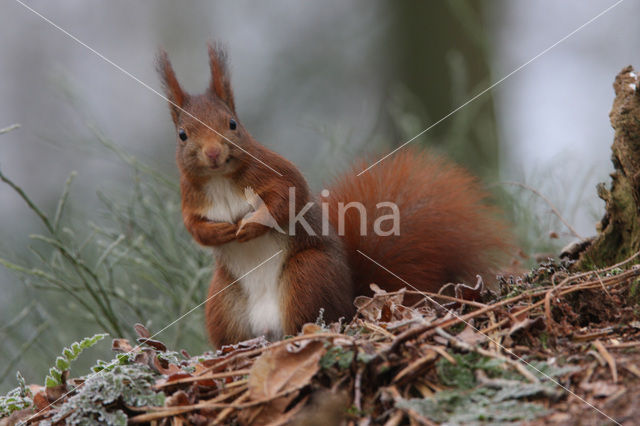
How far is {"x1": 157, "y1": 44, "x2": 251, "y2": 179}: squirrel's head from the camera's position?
1.55m

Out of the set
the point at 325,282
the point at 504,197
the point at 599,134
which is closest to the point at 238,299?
the point at 325,282

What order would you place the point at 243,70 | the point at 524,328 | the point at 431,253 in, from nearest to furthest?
1. the point at 524,328
2. the point at 431,253
3. the point at 243,70

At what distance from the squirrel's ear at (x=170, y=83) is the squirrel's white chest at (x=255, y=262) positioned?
246 millimetres

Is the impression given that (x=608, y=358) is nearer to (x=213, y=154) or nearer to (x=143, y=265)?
(x=213, y=154)

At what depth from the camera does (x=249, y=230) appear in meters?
1.54

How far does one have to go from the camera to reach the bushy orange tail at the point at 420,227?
175 cm

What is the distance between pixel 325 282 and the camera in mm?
1555

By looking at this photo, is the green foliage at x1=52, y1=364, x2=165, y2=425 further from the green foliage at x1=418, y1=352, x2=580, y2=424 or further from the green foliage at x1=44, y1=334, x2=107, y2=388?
the green foliage at x1=418, y1=352, x2=580, y2=424

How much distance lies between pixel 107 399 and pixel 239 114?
3162 mm

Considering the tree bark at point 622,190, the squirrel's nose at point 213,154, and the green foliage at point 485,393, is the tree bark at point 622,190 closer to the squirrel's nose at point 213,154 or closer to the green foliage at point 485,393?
the green foliage at point 485,393

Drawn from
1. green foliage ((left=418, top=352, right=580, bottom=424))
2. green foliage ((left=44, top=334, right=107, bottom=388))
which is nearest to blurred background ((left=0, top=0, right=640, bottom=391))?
green foliage ((left=44, top=334, right=107, bottom=388))

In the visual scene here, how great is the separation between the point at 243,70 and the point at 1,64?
98.6 inches

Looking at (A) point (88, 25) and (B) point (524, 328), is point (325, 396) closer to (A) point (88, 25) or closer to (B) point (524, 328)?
(B) point (524, 328)

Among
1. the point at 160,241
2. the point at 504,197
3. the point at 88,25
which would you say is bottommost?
the point at 504,197
